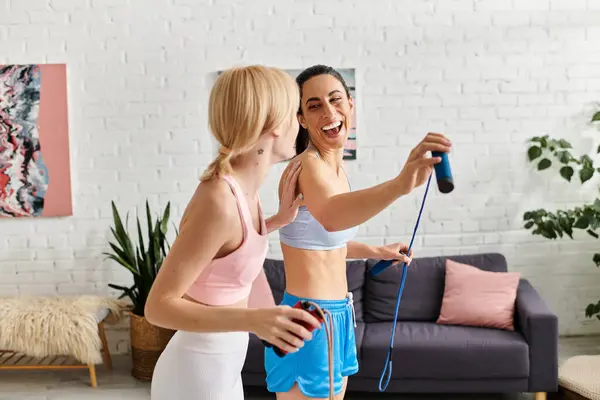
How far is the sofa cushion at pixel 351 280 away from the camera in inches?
177

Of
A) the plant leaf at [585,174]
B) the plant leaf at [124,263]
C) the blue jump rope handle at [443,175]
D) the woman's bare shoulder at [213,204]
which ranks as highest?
the blue jump rope handle at [443,175]

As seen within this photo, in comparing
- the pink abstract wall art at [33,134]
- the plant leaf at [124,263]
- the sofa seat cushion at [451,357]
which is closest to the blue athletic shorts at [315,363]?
the sofa seat cushion at [451,357]

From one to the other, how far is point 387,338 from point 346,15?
2115 millimetres

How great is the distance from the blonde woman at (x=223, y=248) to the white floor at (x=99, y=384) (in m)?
2.69

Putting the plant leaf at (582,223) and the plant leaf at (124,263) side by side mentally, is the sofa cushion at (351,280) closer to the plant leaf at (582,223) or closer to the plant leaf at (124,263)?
the plant leaf at (124,263)

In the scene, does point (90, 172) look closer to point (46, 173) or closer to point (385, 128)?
point (46, 173)

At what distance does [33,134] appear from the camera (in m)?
4.86

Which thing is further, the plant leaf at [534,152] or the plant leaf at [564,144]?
the plant leaf at [534,152]

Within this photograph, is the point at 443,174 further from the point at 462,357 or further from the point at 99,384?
the point at 99,384

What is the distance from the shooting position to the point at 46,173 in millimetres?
4879

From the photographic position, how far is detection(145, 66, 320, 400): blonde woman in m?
1.53

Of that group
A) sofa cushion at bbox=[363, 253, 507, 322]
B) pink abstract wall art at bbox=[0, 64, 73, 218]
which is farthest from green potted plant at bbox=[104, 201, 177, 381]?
sofa cushion at bbox=[363, 253, 507, 322]

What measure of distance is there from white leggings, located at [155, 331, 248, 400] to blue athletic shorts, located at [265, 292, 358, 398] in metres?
0.52

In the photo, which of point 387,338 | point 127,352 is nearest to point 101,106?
point 127,352
